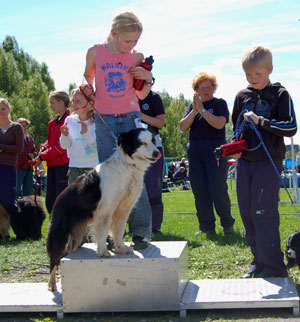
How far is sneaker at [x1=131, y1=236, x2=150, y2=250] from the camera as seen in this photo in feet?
13.5

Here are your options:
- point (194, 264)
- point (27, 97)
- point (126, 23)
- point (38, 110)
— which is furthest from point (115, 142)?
point (27, 97)

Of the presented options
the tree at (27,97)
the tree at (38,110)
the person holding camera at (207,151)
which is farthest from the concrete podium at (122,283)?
the tree at (38,110)

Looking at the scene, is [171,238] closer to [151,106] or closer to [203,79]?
[151,106]

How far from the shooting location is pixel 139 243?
418 cm

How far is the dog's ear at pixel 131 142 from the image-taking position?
3746 mm

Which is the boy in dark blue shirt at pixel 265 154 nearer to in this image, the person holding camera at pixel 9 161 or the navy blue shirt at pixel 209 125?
the navy blue shirt at pixel 209 125

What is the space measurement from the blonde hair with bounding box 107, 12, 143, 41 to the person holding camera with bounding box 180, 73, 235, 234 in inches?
94.9

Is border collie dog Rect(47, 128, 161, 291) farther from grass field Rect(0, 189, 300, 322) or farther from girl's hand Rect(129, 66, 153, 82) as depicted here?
girl's hand Rect(129, 66, 153, 82)

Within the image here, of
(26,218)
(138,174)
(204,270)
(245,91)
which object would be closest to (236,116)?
(245,91)

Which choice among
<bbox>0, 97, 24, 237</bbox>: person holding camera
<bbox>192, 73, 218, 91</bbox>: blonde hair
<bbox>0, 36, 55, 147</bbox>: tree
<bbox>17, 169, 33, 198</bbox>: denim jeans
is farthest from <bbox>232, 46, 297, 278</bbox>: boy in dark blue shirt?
<bbox>0, 36, 55, 147</bbox>: tree

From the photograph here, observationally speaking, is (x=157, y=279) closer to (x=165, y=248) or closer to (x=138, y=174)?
(x=165, y=248)

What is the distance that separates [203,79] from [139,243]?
3.21 metres

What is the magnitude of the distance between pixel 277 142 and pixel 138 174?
1313 millimetres

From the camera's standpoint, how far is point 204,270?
4832mm
